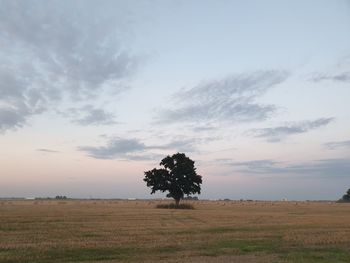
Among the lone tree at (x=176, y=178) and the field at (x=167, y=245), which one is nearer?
the field at (x=167, y=245)

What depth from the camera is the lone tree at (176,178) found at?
89.6m

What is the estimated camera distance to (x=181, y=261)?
780 inches

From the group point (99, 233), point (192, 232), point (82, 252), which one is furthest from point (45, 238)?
point (192, 232)

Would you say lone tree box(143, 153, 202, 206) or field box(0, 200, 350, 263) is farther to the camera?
lone tree box(143, 153, 202, 206)

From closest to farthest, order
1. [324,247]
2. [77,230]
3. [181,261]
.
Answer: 1. [181,261]
2. [324,247]
3. [77,230]

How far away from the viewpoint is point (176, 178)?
3526 inches

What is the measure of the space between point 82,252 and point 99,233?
9.20m

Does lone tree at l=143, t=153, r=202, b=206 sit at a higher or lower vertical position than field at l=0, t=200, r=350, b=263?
higher

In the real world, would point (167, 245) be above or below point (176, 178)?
below

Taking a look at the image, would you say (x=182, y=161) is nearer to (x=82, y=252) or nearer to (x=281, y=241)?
(x=281, y=241)

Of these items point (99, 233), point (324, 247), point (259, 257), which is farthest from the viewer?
point (99, 233)

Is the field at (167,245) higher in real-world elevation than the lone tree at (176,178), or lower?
lower

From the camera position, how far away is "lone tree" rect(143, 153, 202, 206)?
8956cm

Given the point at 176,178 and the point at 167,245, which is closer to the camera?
the point at 167,245
